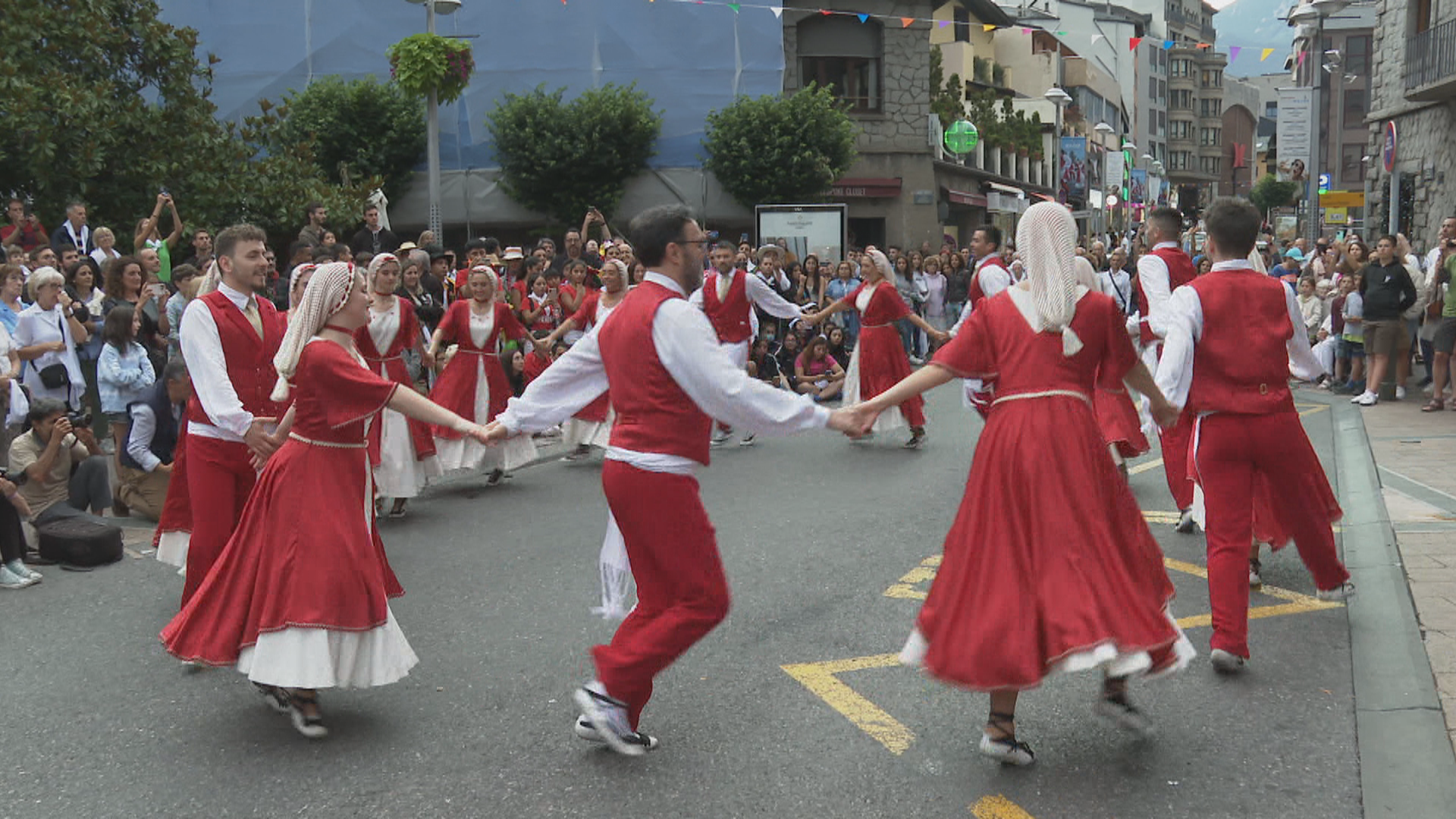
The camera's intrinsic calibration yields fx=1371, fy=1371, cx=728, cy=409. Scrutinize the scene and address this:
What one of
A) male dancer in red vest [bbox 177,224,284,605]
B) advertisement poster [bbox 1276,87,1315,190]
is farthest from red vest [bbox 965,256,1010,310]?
advertisement poster [bbox 1276,87,1315,190]

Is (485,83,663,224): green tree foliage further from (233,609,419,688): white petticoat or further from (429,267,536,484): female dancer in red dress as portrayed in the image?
(233,609,419,688): white petticoat

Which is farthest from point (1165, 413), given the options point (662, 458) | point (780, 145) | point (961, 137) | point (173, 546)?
point (961, 137)

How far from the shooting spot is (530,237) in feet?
105

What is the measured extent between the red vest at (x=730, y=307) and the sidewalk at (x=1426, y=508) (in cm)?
560

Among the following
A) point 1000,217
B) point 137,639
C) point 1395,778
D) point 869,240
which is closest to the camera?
point 1395,778

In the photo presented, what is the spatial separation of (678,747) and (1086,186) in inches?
2056

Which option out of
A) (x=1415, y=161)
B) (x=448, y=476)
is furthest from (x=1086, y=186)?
(x=448, y=476)

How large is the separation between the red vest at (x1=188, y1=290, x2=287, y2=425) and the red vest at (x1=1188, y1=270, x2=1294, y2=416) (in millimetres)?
3971

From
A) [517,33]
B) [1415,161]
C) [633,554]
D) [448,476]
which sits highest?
[517,33]

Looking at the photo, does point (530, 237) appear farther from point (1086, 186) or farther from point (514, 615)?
point (1086, 186)

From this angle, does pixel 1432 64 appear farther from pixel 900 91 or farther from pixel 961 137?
pixel 961 137

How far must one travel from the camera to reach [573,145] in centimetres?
2980

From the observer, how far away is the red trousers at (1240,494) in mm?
5500

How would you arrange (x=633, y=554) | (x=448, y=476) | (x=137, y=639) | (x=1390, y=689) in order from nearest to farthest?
1. (x=633, y=554)
2. (x=1390, y=689)
3. (x=137, y=639)
4. (x=448, y=476)
